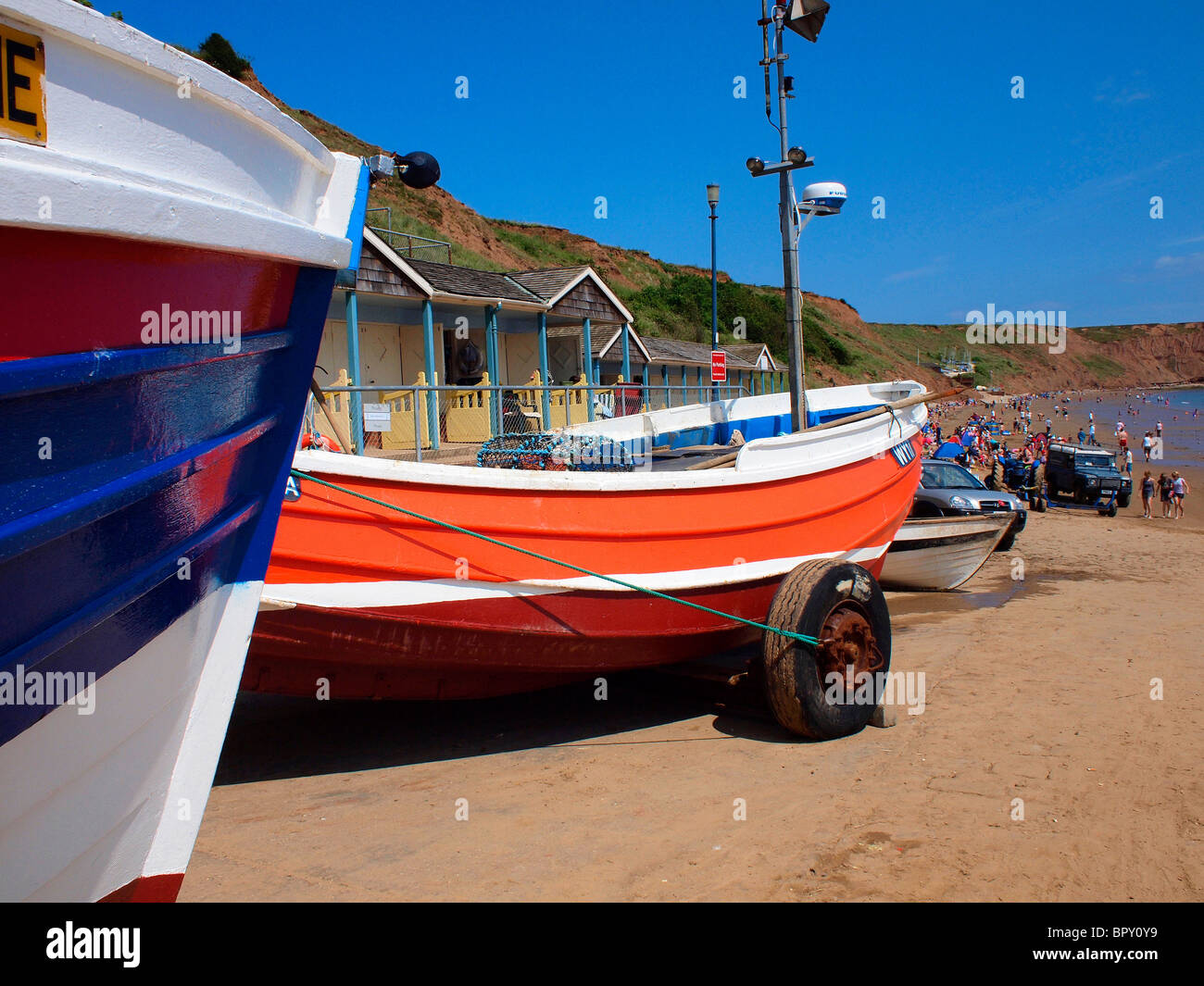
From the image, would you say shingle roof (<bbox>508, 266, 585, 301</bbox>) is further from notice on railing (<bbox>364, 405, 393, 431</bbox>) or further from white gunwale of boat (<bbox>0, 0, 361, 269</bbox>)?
white gunwale of boat (<bbox>0, 0, 361, 269</bbox>)

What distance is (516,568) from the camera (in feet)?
16.1

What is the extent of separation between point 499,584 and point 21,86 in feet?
10.9

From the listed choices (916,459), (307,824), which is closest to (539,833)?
(307,824)

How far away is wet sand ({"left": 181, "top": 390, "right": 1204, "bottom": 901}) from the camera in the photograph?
3.80 meters

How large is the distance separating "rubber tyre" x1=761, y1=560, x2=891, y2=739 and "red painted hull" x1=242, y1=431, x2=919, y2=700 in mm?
431

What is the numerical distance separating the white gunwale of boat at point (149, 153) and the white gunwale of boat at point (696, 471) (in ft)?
5.25

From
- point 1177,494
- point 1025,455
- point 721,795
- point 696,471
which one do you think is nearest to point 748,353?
point 1025,455

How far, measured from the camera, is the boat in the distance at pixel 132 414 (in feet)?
6.37

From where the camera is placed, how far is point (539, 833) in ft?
14.1

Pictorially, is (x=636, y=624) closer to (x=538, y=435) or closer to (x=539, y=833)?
(x=539, y=833)

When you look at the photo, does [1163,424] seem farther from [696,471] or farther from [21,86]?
[21,86]

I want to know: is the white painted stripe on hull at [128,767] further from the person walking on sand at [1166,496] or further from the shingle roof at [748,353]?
the shingle roof at [748,353]

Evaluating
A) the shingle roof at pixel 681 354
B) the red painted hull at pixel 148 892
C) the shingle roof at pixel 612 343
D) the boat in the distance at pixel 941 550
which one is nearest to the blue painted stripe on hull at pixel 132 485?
the red painted hull at pixel 148 892

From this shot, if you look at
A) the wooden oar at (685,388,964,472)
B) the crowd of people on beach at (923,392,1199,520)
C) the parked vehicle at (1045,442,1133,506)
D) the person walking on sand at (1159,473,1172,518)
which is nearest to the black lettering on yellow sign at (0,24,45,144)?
the wooden oar at (685,388,964,472)
